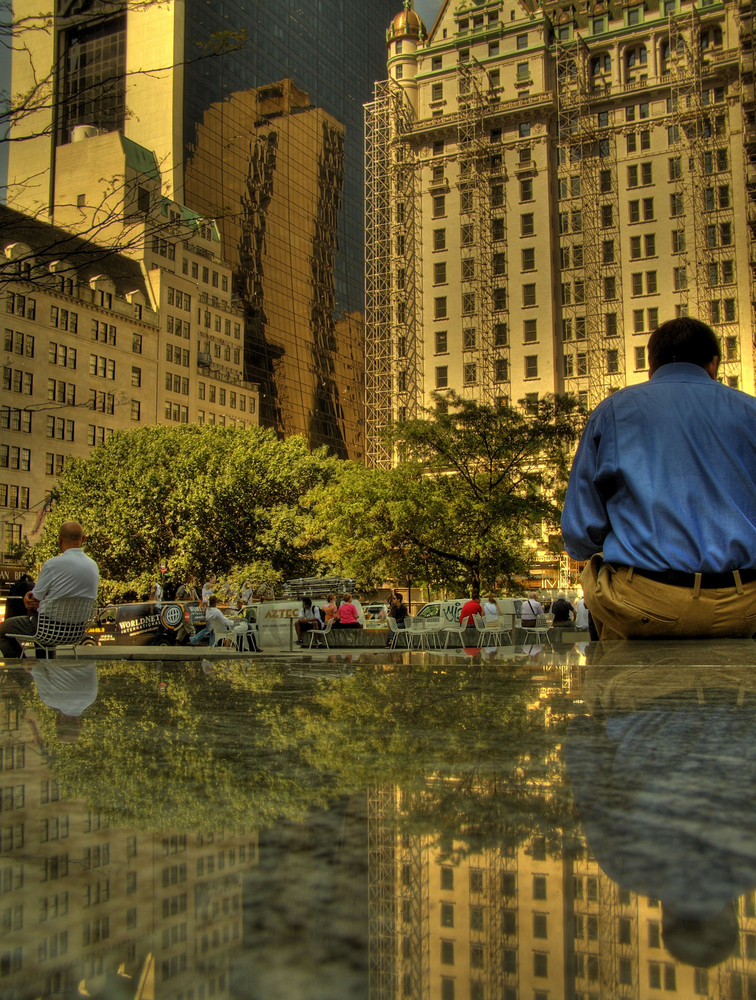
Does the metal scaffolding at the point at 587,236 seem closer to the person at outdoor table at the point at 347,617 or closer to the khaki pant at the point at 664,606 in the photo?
the person at outdoor table at the point at 347,617

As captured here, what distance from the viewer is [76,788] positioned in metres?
1.86

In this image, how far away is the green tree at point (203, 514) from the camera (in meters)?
46.0

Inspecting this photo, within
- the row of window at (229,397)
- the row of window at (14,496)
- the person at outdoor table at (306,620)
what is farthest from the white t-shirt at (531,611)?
the row of window at (229,397)

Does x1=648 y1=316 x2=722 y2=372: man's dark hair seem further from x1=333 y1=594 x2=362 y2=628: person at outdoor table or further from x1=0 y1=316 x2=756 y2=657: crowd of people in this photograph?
x1=333 y1=594 x2=362 y2=628: person at outdoor table

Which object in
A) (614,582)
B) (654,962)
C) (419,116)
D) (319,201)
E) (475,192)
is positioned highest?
(319,201)

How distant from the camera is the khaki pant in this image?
4.32 m

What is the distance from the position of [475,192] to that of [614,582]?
74554 millimetres

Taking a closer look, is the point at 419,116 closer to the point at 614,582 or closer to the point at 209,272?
the point at 209,272

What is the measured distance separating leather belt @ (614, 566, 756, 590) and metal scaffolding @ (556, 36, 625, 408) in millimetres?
65709

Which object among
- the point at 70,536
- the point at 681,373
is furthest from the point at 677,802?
the point at 70,536

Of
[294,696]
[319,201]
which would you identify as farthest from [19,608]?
[319,201]

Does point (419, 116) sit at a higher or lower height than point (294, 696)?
higher

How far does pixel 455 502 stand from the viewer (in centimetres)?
2942

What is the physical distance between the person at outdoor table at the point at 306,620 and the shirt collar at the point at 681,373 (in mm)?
16959
